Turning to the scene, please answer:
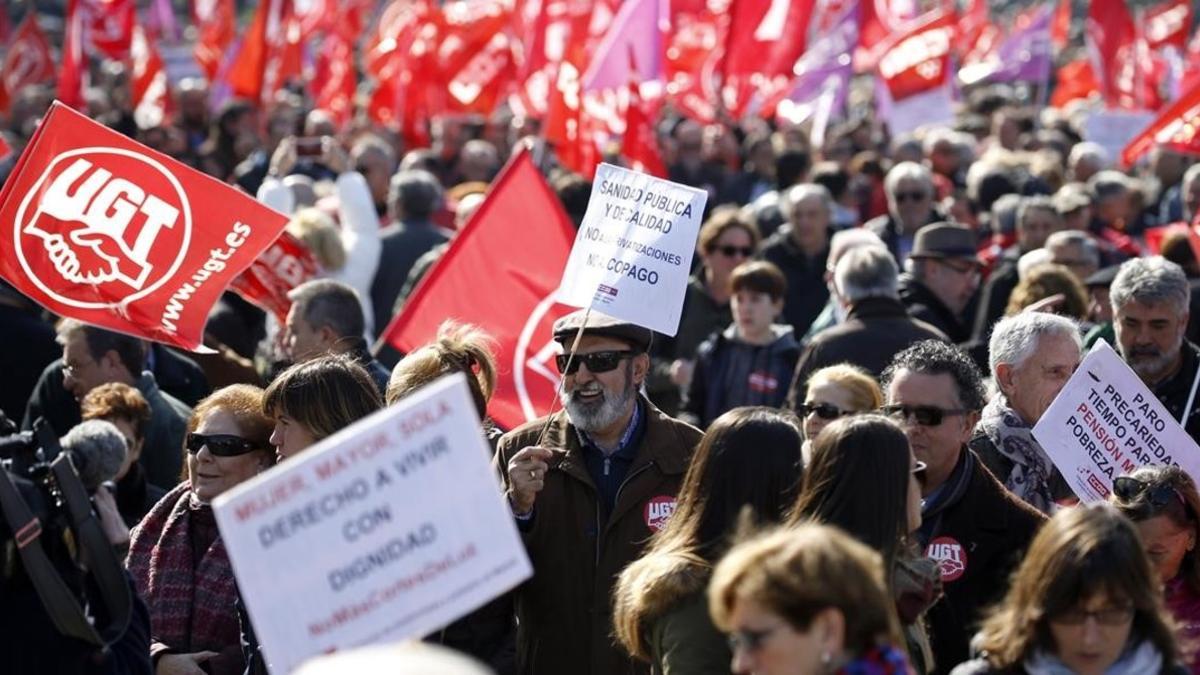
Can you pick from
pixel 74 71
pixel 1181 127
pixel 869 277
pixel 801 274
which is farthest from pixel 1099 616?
pixel 74 71

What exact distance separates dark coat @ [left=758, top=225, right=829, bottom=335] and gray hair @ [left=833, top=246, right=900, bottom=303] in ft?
9.46

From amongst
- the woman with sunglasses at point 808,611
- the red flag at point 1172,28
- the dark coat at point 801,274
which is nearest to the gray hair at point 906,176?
the dark coat at point 801,274

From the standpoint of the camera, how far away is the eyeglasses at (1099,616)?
400 cm

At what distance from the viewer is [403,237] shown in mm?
11383

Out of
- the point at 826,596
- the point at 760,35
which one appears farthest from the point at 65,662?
the point at 760,35

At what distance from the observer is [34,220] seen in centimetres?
655

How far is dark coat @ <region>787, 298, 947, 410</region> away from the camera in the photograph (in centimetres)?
799

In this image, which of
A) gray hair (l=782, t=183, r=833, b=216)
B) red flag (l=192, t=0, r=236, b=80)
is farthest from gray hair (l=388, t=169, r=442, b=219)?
red flag (l=192, t=0, r=236, b=80)

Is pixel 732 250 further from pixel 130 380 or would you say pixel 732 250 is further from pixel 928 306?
pixel 130 380

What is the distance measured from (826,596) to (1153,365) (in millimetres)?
3875

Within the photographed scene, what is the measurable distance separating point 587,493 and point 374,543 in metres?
2.01

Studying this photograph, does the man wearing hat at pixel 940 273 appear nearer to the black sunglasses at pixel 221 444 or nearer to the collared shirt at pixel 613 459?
the collared shirt at pixel 613 459

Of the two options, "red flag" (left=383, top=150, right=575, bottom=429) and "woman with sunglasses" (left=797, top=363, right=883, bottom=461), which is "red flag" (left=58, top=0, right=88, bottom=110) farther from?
"woman with sunglasses" (left=797, top=363, right=883, bottom=461)

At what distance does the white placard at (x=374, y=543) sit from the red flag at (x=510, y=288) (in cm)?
401
